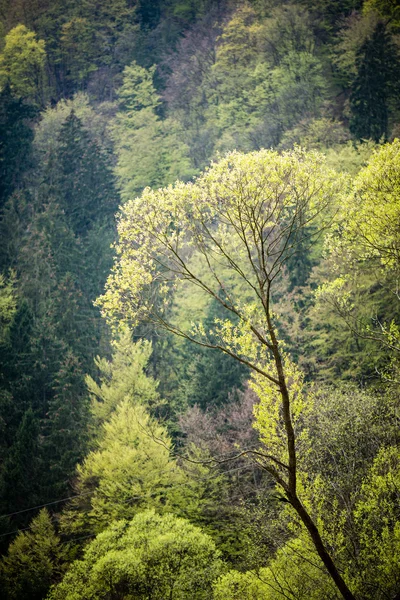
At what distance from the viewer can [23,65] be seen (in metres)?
55.4

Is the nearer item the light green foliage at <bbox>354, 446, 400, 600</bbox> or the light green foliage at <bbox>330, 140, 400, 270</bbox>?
the light green foliage at <bbox>354, 446, 400, 600</bbox>

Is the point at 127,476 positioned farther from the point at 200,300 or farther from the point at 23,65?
the point at 23,65

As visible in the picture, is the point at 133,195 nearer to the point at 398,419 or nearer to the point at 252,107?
the point at 252,107

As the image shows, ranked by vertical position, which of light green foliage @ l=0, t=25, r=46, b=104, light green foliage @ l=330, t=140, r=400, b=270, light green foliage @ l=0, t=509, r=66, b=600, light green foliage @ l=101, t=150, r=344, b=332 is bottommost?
light green foliage @ l=0, t=509, r=66, b=600

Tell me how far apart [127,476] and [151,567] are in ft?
22.0

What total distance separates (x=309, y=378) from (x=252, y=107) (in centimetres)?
2468

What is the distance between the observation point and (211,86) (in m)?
45.7

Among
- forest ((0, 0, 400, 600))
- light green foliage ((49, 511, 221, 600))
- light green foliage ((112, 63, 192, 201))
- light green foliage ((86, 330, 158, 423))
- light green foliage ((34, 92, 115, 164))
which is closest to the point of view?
forest ((0, 0, 400, 600))

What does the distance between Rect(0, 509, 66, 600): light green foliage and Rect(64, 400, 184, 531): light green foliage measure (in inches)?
46.0

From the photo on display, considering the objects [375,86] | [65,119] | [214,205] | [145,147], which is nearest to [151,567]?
[214,205]

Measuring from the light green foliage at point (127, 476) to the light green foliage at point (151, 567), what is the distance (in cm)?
360

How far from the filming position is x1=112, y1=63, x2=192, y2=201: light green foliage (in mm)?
42812

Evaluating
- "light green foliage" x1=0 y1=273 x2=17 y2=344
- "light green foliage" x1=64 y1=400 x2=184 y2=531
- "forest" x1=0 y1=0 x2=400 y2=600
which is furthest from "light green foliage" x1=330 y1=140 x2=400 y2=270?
"light green foliage" x1=0 y1=273 x2=17 y2=344

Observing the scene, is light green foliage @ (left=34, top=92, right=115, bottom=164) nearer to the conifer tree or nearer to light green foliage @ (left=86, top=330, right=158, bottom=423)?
the conifer tree
